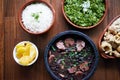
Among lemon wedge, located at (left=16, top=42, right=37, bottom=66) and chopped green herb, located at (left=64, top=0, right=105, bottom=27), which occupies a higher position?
chopped green herb, located at (left=64, top=0, right=105, bottom=27)

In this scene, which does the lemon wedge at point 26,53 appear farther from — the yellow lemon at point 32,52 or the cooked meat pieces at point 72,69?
the cooked meat pieces at point 72,69

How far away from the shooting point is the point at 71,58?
4.38ft

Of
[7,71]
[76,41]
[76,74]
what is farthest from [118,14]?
[7,71]

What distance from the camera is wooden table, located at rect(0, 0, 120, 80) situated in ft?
4.46

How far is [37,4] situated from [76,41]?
24 cm

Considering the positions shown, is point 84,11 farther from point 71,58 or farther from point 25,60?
point 25,60

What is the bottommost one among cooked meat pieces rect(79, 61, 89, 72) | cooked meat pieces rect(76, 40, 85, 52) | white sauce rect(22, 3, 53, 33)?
cooked meat pieces rect(79, 61, 89, 72)

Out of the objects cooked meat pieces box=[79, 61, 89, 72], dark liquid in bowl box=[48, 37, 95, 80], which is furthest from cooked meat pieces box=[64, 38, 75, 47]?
cooked meat pieces box=[79, 61, 89, 72]

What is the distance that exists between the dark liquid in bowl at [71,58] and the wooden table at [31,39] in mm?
54

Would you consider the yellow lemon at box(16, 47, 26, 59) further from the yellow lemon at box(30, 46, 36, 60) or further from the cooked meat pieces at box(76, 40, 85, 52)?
the cooked meat pieces at box(76, 40, 85, 52)

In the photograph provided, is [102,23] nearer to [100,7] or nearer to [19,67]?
[100,7]

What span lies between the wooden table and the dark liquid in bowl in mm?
54

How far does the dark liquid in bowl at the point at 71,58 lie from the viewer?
132 cm

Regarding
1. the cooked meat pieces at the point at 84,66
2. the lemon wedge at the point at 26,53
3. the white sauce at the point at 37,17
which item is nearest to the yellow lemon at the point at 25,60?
the lemon wedge at the point at 26,53
